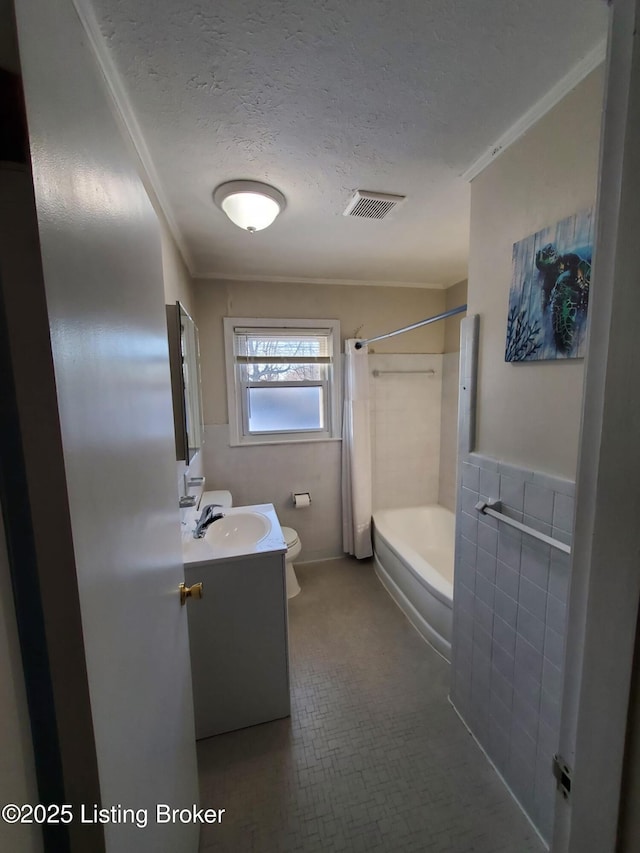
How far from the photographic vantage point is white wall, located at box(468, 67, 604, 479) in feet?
3.27

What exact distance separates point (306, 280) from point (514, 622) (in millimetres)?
2584

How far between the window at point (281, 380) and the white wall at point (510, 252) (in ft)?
5.21

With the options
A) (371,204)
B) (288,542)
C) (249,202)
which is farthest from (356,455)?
(249,202)

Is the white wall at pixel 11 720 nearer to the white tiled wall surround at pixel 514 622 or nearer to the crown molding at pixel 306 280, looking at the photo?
the white tiled wall surround at pixel 514 622

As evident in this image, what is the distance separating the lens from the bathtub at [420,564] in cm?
197

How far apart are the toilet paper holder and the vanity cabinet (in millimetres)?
1283

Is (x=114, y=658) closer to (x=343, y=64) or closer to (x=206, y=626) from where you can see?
(x=206, y=626)

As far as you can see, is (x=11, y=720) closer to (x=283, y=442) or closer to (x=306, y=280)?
(x=283, y=442)

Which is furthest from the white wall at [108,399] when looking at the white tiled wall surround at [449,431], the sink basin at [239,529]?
the white tiled wall surround at [449,431]

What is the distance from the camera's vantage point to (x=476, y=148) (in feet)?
4.19

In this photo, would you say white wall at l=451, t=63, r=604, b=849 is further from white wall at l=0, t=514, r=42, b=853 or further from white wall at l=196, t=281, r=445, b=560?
Result: white wall at l=196, t=281, r=445, b=560

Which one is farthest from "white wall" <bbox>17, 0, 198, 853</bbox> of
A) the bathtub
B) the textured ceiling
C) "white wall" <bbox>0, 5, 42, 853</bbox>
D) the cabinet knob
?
the bathtub

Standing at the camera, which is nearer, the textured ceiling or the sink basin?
the textured ceiling

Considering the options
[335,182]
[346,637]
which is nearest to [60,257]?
[335,182]
